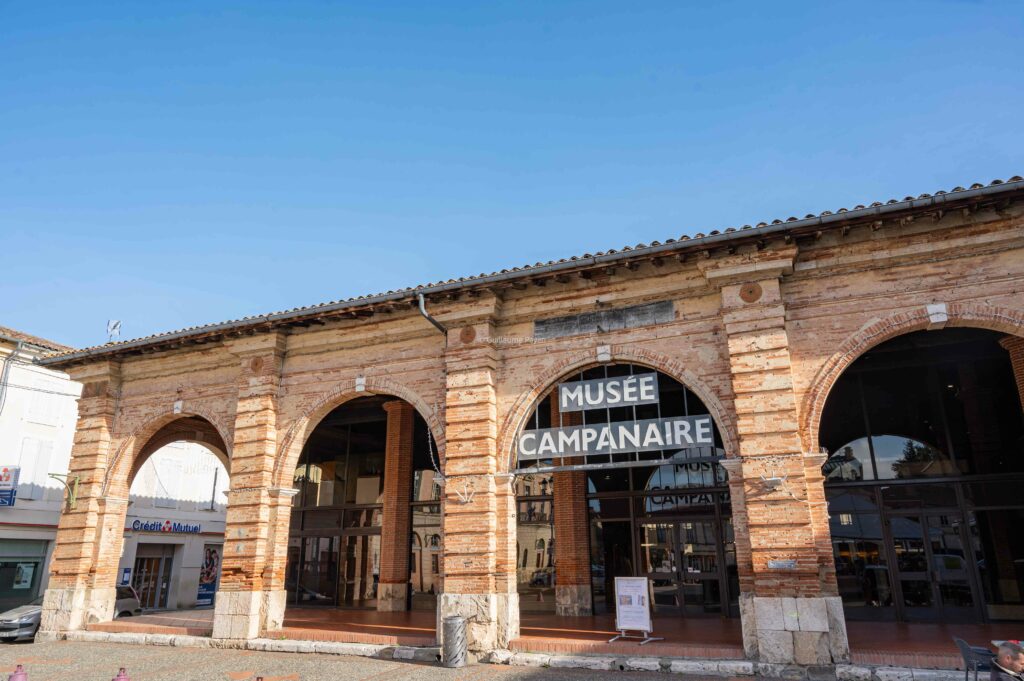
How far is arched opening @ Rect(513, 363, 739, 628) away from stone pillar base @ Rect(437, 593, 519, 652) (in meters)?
2.32

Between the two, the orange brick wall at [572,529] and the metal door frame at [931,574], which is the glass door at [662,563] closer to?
the orange brick wall at [572,529]

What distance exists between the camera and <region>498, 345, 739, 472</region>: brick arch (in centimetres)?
1039

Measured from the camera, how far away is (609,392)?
10977 mm

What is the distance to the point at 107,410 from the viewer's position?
594 inches

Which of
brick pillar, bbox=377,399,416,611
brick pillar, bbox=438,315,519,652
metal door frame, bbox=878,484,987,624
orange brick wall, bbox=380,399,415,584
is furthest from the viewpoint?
orange brick wall, bbox=380,399,415,584

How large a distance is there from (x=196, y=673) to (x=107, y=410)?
758cm

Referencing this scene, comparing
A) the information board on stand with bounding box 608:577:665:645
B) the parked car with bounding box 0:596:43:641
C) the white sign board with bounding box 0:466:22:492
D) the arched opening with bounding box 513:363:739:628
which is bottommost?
the parked car with bounding box 0:596:43:641

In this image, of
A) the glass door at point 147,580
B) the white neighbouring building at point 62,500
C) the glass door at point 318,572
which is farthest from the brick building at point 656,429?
the glass door at point 147,580

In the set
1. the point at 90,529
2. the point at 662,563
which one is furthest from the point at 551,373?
the point at 90,529

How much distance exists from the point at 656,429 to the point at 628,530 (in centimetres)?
518

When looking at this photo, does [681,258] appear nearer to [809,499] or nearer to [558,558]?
[809,499]

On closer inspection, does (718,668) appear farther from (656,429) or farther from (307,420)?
(307,420)

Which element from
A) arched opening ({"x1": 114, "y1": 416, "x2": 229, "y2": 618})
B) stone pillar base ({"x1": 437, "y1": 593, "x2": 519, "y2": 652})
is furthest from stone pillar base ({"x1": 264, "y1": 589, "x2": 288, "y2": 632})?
arched opening ({"x1": 114, "y1": 416, "x2": 229, "y2": 618})

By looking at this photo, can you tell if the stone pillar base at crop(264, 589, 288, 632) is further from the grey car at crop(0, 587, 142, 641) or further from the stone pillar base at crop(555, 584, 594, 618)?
the stone pillar base at crop(555, 584, 594, 618)
